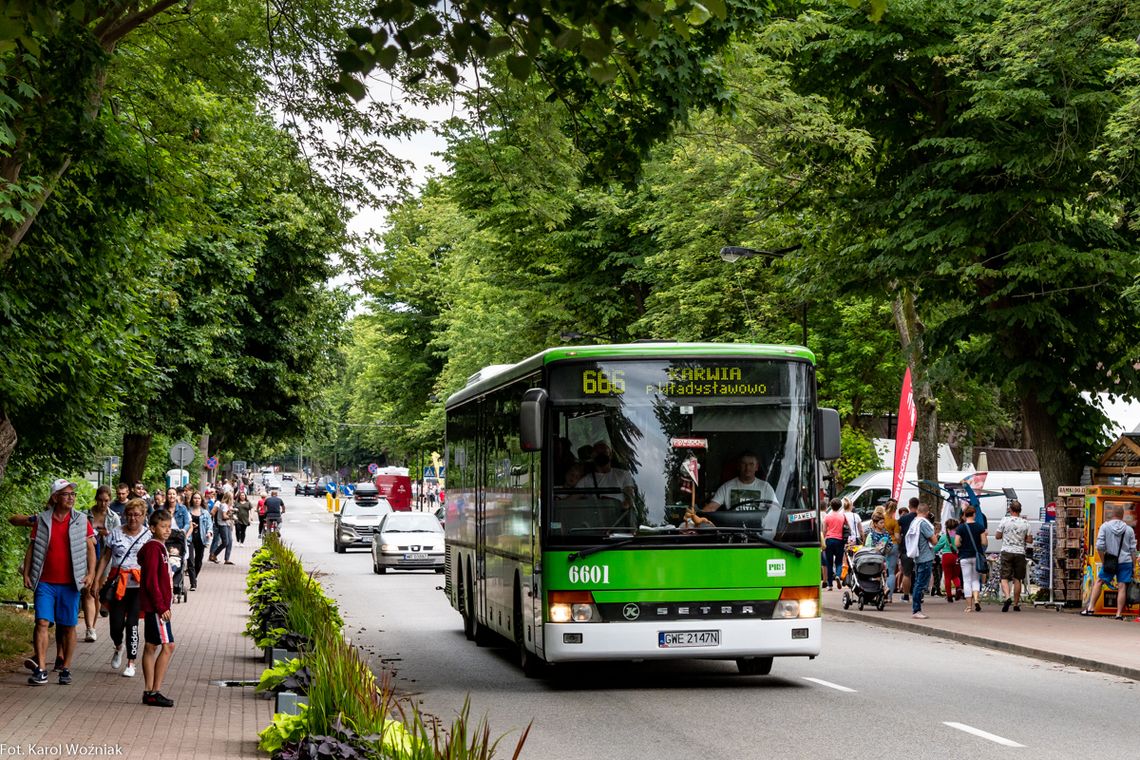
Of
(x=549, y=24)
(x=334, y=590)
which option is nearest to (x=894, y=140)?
(x=334, y=590)

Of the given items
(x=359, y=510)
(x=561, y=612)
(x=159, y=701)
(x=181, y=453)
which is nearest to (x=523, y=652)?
(x=561, y=612)

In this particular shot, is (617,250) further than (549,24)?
Yes

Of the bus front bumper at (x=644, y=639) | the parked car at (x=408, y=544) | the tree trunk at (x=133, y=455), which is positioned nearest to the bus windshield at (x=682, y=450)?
the bus front bumper at (x=644, y=639)

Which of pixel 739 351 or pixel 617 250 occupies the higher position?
pixel 617 250

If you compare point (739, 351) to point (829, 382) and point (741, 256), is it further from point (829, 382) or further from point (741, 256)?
point (829, 382)

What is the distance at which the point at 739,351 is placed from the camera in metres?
14.4

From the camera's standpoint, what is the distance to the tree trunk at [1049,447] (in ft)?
90.1

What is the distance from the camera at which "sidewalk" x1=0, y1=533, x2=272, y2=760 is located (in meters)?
10.5

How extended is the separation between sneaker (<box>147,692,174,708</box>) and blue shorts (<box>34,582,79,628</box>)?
1.84 m

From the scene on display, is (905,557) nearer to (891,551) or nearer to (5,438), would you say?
(891,551)

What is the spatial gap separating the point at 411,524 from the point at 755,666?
81.2 feet

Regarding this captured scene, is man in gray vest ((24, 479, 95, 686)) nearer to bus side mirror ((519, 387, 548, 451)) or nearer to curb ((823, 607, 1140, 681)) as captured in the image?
bus side mirror ((519, 387, 548, 451))

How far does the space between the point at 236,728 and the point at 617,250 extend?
37.7m

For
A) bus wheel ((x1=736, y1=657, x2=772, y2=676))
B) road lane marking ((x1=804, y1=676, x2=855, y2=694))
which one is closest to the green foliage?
bus wheel ((x1=736, y1=657, x2=772, y2=676))
